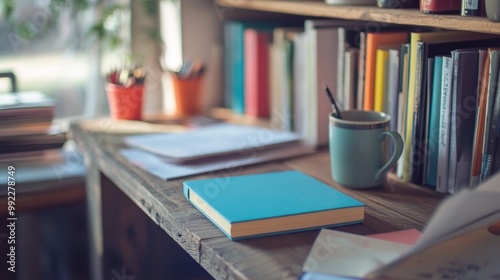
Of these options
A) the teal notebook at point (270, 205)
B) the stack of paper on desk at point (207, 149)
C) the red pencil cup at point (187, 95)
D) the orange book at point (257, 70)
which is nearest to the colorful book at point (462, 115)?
the teal notebook at point (270, 205)

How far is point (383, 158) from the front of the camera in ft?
3.92

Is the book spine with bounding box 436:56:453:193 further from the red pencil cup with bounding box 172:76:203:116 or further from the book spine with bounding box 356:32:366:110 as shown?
the red pencil cup with bounding box 172:76:203:116

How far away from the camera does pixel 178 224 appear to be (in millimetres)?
1036

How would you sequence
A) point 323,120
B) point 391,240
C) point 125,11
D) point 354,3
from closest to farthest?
point 391,240 → point 354,3 → point 323,120 → point 125,11

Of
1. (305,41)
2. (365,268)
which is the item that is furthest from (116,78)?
(365,268)

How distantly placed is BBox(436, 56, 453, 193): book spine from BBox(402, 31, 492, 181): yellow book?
0.06m

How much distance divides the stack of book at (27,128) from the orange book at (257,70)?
469 mm

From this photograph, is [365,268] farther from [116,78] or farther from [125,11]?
[125,11]

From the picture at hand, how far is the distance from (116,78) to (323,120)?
1.79ft

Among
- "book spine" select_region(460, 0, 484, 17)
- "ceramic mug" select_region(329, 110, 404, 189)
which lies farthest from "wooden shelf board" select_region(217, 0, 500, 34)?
"ceramic mug" select_region(329, 110, 404, 189)

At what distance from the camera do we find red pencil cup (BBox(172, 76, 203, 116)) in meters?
1.77

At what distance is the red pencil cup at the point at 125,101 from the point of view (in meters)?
1.68

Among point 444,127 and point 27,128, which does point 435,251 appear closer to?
point 444,127

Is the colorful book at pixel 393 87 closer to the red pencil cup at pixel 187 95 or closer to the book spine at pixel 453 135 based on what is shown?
the book spine at pixel 453 135
